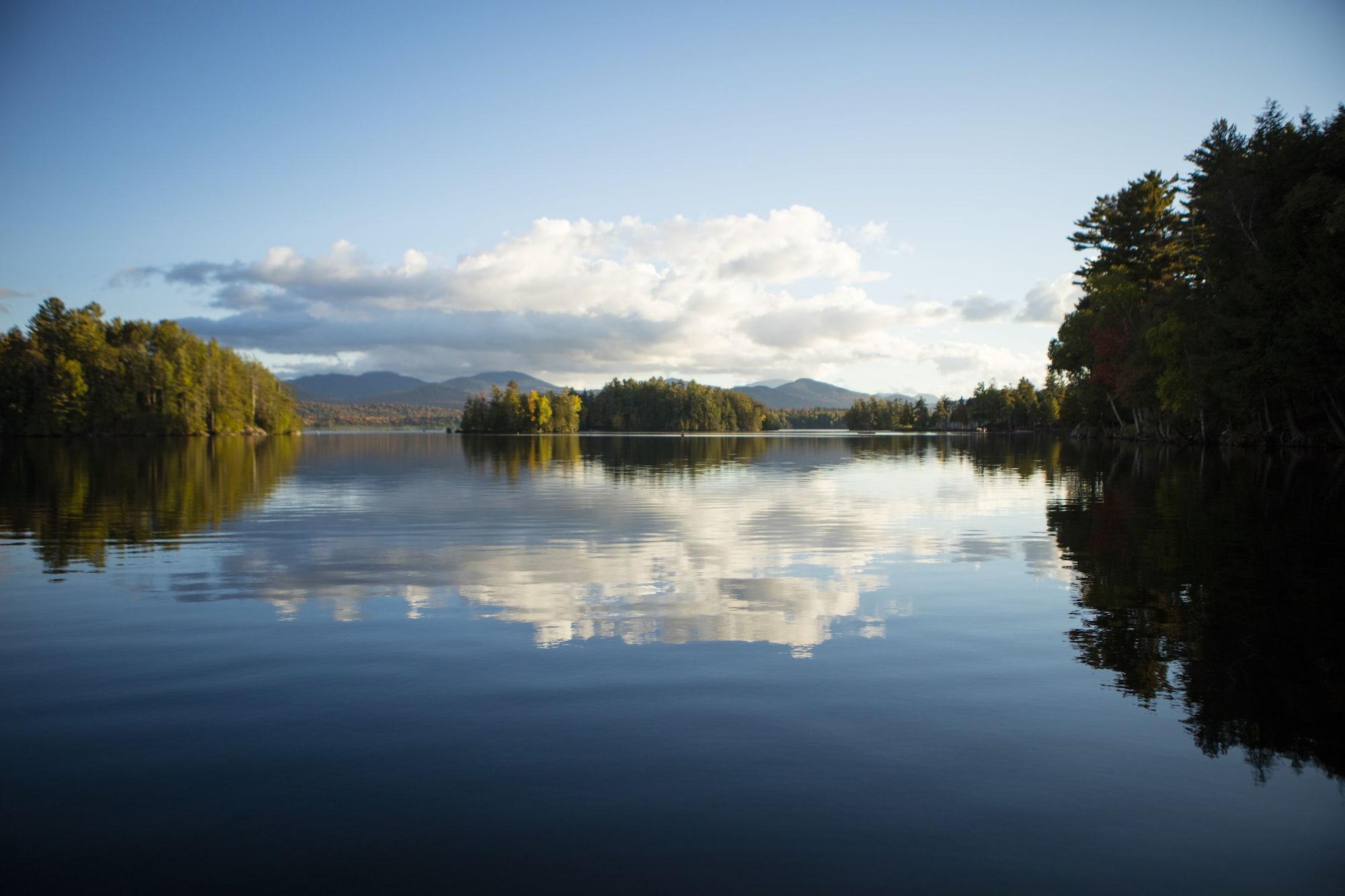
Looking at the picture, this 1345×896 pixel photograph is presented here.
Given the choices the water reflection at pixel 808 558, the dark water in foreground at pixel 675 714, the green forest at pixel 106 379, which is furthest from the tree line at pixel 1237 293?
the green forest at pixel 106 379

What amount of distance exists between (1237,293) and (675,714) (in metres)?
47.3

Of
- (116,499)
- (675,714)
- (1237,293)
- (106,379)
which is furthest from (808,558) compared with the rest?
(106,379)

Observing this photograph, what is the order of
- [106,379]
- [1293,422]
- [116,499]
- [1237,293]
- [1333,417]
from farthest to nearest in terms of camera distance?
[106,379] < [1293,422] < [1333,417] < [1237,293] < [116,499]

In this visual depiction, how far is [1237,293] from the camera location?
4188 centimetres

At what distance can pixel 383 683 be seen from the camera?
7.10 metres

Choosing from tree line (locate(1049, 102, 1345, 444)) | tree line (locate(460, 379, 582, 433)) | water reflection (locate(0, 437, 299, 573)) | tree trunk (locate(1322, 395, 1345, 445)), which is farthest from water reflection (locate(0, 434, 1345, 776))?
tree line (locate(460, 379, 582, 433))

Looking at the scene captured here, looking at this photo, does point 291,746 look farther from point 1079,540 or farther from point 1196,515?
point 1196,515

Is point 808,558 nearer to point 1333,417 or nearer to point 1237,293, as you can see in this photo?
point 1237,293

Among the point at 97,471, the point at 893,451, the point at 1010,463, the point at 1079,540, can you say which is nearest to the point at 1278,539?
the point at 1079,540

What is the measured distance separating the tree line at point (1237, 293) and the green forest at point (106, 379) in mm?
117479

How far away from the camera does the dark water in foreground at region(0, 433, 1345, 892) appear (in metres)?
4.34

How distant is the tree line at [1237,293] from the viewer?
37.1 meters

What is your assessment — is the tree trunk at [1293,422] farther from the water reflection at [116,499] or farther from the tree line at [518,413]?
the tree line at [518,413]

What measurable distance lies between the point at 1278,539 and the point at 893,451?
53234 millimetres
